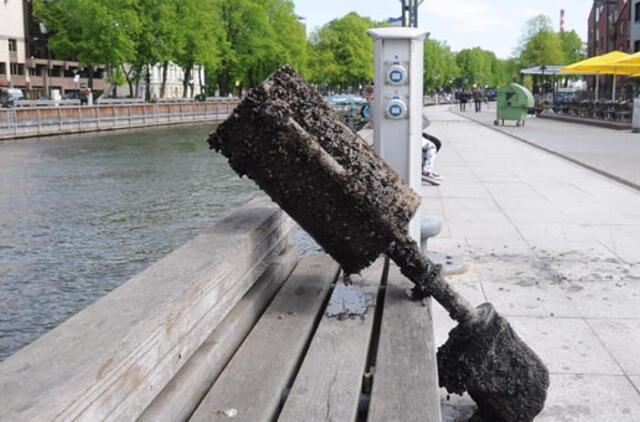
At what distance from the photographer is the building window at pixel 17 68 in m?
81.4

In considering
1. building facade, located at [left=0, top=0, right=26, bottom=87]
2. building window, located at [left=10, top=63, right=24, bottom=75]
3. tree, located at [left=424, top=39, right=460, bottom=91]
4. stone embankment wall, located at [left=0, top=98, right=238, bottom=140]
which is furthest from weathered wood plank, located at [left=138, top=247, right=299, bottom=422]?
tree, located at [left=424, top=39, right=460, bottom=91]

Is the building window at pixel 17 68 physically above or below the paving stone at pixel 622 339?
above

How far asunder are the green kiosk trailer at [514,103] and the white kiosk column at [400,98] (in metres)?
27.6

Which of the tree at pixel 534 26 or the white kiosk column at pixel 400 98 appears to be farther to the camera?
the tree at pixel 534 26

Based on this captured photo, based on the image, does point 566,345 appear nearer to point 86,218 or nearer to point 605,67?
point 86,218

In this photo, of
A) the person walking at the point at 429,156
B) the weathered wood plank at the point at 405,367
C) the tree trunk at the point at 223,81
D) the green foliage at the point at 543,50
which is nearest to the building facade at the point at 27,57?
the tree trunk at the point at 223,81

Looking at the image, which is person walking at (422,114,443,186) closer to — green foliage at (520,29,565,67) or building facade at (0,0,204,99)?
green foliage at (520,29,565,67)

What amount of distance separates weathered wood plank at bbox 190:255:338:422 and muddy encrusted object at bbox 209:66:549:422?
0.34 m

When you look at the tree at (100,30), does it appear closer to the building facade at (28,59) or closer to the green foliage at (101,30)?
the green foliage at (101,30)

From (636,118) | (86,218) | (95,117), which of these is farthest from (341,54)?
(86,218)

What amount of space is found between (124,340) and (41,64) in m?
88.0

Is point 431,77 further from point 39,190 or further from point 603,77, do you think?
point 39,190

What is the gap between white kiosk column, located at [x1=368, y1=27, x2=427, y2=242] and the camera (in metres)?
5.52

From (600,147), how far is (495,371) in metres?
19.9
